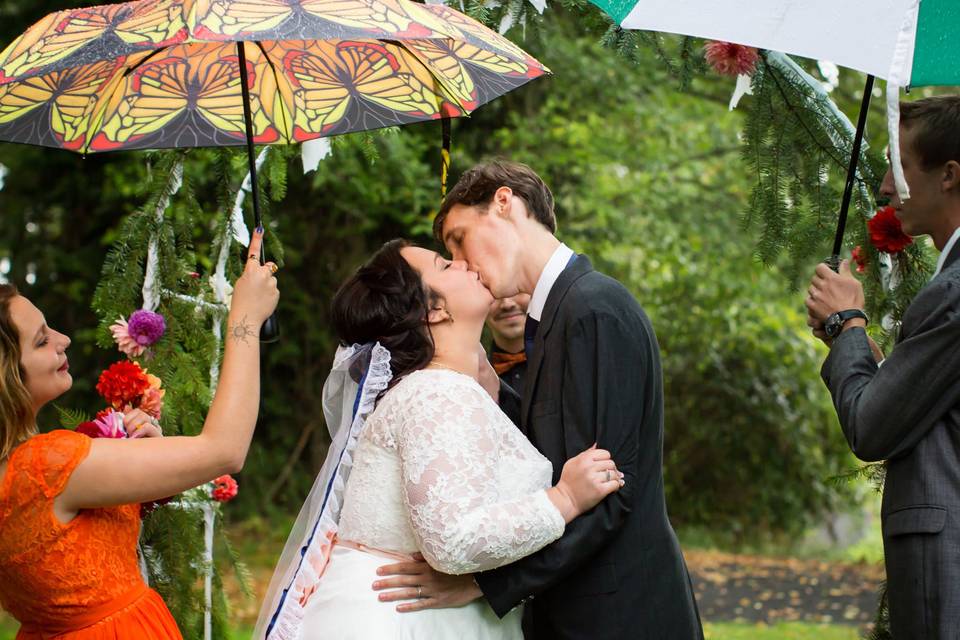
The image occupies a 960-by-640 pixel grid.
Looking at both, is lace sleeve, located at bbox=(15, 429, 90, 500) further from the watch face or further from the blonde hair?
the watch face

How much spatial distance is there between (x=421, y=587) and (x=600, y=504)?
46 cm

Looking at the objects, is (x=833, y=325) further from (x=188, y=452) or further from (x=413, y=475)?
(x=188, y=452)

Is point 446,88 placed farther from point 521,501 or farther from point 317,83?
point 521,501

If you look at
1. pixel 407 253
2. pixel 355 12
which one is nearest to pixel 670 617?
pixel 407 253

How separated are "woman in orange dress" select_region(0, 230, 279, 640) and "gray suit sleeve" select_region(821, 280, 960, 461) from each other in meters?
1.37

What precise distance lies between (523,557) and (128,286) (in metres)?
1.94

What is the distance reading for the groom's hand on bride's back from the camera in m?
2.37

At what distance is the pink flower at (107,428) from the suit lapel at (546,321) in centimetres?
108

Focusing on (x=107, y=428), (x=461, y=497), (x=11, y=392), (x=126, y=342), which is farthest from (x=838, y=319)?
(x=126, y=342)

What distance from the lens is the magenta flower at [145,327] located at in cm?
332

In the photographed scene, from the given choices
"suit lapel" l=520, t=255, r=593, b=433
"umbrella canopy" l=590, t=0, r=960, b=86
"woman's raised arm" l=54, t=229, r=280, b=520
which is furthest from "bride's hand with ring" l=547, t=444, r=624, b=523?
"umbrella canopy" l=590, t=0, r=960, b=86

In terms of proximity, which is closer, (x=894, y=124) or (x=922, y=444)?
(x=894, y=124)

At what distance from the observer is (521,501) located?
7.46 ft

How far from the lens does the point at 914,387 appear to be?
7.26 ft
